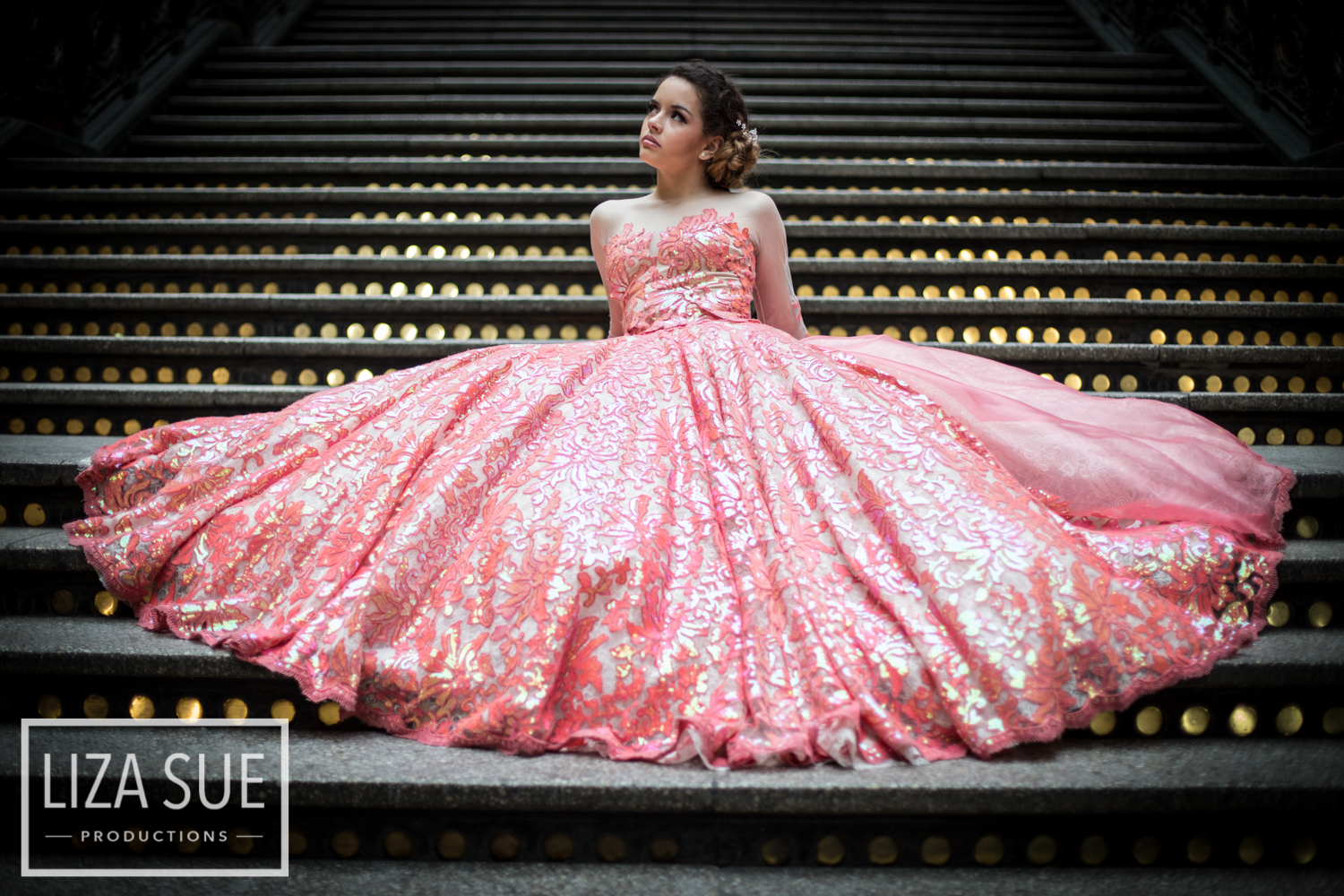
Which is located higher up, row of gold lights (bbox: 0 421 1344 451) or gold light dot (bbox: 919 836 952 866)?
row of gold lights (bbox: 0 421 1344 451)

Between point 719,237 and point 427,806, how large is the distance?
1485mm

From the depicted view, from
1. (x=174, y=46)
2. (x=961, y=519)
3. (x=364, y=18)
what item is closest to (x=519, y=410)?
(x=961, y=519)

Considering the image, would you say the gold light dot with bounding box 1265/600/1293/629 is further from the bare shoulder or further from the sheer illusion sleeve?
the bare shoulder

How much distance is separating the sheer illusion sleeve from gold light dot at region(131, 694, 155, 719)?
1.71m

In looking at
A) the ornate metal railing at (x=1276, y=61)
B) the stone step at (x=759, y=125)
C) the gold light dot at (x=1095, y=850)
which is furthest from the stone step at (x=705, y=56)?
the gold light dot at (x=1095, y=850)

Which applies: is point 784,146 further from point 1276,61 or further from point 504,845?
point 504,845

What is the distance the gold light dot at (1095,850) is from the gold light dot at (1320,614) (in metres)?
0.89

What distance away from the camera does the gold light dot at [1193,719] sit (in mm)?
1547

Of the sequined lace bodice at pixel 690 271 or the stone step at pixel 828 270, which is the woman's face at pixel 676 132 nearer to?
the sequined lace bodice at pixel 690 271

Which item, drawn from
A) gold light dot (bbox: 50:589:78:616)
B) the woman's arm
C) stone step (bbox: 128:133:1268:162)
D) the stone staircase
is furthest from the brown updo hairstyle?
gold light dot (bbox: 50:589:78:616)

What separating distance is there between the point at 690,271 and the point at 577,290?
107cm

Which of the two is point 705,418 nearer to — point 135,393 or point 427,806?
point 427,806

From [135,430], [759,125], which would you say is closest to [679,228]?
[135,430]

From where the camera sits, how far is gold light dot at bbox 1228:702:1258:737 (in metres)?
1.57
